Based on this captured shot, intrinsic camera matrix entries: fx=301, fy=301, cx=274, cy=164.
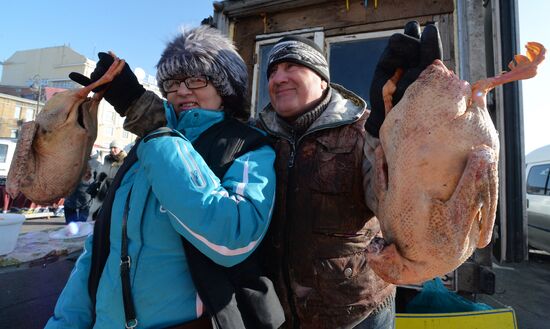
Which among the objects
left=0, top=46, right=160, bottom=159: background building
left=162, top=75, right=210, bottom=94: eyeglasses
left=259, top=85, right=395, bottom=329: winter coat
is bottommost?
left=259, top=85, right=395, bottom=329: winter coat

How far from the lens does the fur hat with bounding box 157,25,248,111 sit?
1316mm

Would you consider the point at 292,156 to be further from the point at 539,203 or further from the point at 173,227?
the point at 539,203

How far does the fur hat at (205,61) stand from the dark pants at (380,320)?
3.91 ft

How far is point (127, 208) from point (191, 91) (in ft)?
1.85

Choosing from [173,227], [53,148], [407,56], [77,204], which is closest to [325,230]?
[173,227]

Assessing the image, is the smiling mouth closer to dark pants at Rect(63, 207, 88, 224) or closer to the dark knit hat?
the dark knit hat

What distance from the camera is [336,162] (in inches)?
54.0

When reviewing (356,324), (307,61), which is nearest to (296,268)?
(356,324)

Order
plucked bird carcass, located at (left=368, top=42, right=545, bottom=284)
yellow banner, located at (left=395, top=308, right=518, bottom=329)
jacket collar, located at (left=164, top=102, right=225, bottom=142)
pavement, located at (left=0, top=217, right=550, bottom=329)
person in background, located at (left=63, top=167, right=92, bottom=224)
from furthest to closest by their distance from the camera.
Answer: person in background, located at (left=63, top=167, right=92, bottom=224) < pavement, located at (left=0, top=217, right=550, bottom=329) < yellow banner, located at (left=395, top=308, right=518, bottom=329) < jacket collar, located at (left=164, top=102, right=225, bottom=142) < plucked bird carcass, located at (left=368, top=42, right=545, bottom=284)

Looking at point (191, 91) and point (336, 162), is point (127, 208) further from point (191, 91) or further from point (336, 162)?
point (336, 162)

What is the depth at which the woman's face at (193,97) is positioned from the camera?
1.33 meters

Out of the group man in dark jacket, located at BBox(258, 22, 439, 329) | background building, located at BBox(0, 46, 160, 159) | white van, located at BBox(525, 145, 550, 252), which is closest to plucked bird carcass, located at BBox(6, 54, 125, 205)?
man in dark jacket, located at BBox(258, 22, 439, 329)

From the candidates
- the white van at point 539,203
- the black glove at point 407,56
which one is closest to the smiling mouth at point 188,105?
the black glove at point 407,56

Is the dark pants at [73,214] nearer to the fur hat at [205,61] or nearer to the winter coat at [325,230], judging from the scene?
the fur hat at [205,61]
